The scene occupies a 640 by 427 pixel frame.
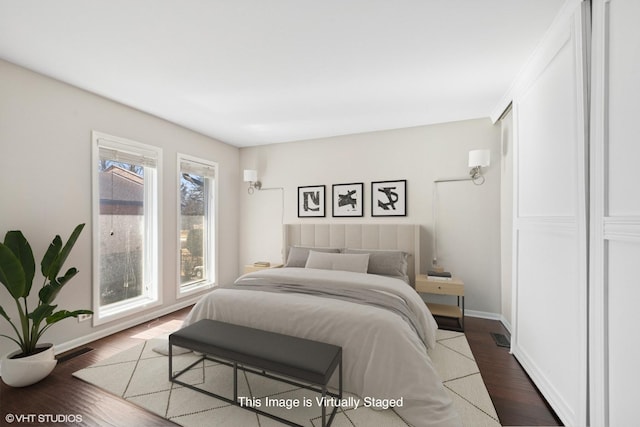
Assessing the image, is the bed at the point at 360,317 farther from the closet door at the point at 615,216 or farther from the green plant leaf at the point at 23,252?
the green plant leaf at the point at 23,252

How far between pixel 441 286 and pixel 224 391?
95.3 inches

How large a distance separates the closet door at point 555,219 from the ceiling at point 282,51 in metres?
0.30

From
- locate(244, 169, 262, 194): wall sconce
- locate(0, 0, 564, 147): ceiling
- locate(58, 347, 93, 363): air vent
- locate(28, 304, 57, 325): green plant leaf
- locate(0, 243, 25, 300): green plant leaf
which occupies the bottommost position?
locate(58, 347, 93, 363): air vent

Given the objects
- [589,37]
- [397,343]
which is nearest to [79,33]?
[397,343]

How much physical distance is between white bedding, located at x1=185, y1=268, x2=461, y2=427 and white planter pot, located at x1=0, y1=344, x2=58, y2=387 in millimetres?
1024

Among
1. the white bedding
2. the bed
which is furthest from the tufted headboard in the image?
the white bedding

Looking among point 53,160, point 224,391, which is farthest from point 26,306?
point 224,391

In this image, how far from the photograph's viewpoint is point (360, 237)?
12.2 ft

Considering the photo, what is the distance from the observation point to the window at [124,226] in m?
2.75

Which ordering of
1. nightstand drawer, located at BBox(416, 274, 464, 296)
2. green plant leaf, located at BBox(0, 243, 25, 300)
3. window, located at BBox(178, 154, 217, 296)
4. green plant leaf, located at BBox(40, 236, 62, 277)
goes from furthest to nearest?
window, located at BBox(178, 154, 217, 296) → nightstand drawer, located at BBox(416, 274, 464, 296) → green plant leaf, located at BBox(40, 236, 62, 277) → green plant leaf, located at BBox(0, 243, 25, 300)

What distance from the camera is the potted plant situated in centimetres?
181

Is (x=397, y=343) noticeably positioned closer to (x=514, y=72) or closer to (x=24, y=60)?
(x=514, y=72)

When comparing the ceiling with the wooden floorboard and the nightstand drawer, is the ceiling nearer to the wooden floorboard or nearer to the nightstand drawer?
the nightstand drawer

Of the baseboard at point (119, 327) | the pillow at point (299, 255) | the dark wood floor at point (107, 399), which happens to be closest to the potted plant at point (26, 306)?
the dark wood floor at point (107, 399)
